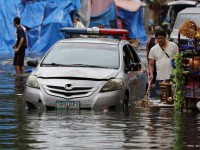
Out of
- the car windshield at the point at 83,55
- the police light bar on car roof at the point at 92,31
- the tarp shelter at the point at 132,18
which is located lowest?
the tarp shelter at the point at 132,18

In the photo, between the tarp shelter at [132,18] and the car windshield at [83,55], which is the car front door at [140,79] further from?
the tarp shelter at [132,18]

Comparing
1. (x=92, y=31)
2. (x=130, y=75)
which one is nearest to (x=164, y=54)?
(x=130, y=75)

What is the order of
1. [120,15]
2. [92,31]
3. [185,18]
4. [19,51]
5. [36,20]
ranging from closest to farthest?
[92,31] < [19,51] < [185,18] < [36,20] < [120,15]

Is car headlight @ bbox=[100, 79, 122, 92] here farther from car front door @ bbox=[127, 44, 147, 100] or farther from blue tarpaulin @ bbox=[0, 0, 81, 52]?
blue tarpaulin @ bbox=[0, 0, 81, 52]

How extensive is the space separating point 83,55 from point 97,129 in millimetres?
4019

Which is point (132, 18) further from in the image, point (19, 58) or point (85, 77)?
point (85, 77)

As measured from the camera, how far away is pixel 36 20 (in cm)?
4356

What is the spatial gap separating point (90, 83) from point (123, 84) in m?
0.71

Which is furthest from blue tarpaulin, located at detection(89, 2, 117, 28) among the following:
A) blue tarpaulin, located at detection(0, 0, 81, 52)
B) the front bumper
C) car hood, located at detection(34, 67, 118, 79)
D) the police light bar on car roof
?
the front bumper

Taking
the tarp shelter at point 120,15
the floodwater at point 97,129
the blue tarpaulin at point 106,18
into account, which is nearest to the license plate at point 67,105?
the floodwater at point 97,129

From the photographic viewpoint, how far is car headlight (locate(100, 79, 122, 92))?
52.9 ft

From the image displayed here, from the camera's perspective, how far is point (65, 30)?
1852 centimetres

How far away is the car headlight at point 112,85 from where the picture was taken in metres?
16.1

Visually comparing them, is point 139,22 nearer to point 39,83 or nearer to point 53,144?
point 39,83
